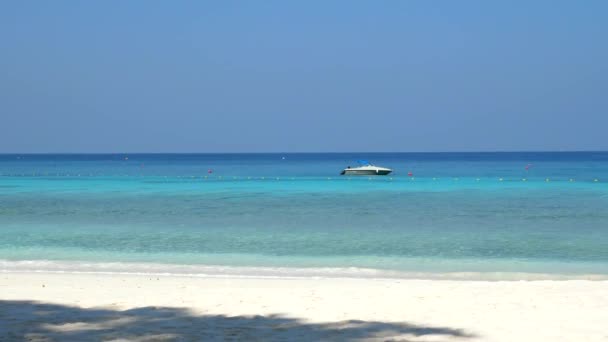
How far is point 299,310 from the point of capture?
27.6ft

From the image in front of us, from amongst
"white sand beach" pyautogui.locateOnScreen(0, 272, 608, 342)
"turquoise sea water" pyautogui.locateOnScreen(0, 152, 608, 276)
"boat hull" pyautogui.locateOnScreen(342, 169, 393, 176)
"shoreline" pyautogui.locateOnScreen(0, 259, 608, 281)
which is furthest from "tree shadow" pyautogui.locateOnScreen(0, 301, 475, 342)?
"boat hull" pyautogui.locateOnScreen(342, 169, 393, 176)

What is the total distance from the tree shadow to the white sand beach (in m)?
0.01

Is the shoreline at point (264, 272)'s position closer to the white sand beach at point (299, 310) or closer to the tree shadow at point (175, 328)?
the white sand beach at point (299, 310)

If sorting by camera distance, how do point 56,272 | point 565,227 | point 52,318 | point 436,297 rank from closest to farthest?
1. point 52,318
2. point 436,297
3. point 56,272
4. point 565,227

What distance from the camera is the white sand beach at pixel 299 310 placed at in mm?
7152

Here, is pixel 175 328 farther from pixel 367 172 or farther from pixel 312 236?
pixel 367 172

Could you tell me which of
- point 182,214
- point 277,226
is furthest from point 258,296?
point 182,214

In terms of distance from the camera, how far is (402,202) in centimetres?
3238

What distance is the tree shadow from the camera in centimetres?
696

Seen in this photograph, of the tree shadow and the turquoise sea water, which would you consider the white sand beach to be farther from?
the turquoise sea water

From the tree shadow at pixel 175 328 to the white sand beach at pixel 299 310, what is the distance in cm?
1

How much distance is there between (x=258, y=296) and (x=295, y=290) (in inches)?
28.3

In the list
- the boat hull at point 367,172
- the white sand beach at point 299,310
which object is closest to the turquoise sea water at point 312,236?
the white sand beach at point 299,310

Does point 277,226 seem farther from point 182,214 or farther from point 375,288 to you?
point 375,288
